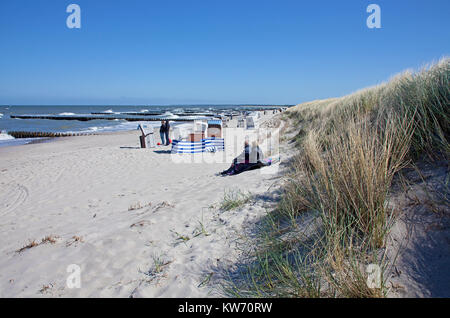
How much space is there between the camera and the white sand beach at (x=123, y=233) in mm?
2323

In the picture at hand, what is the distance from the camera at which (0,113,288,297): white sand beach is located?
91.5 inches

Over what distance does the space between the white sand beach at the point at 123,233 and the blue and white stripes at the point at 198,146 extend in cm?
342

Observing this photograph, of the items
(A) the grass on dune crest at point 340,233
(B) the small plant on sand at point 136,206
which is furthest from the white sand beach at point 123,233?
(A) the grass on dune crest at point 340,233

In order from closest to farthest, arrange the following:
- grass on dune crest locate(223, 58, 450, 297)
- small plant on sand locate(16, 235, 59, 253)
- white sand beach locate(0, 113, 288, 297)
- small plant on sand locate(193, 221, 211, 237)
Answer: grass on dune crest locate(223, 58, 450, 297), white sand beach locate(0, 113, 288, 297), small plant on sand locate(193, 221, 211, 237), small plant on sand locate(16, 235, 59, 253)

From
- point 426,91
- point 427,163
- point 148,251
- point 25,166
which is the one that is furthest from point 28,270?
point 25,166

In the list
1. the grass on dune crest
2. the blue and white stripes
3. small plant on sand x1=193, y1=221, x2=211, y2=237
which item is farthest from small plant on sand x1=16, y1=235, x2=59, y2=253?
the blue and white stripes

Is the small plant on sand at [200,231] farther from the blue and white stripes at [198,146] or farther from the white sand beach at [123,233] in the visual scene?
the blue and white stripes at [198,146]

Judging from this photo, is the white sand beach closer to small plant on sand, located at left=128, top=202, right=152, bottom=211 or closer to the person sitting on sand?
small plant on sand, located at left=128, top=202, right=152, bottom=211

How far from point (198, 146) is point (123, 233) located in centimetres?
759

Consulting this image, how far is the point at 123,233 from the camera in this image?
3289 mm

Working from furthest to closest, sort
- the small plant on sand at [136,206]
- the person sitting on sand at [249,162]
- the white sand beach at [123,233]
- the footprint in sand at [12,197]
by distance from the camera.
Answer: the person sitting on sand at [249,162] → the footprint in sand at [12,197] → the small plant on sand at [136,206] → the white sand beach at [123,233]

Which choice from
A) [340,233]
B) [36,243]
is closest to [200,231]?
[340,233]

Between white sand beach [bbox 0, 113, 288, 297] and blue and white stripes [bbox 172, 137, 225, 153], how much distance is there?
135 inches
